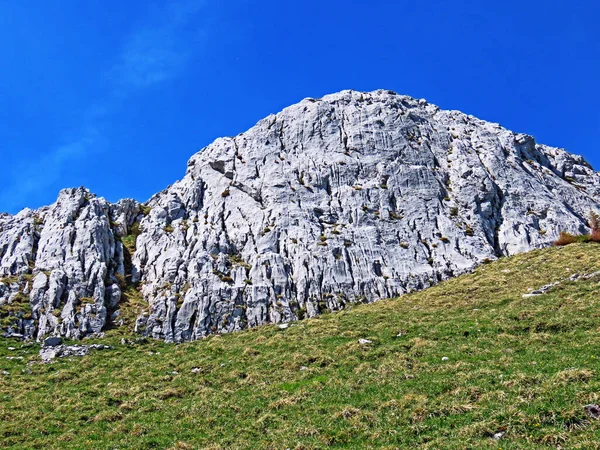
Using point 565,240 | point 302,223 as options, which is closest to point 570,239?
point 565,240

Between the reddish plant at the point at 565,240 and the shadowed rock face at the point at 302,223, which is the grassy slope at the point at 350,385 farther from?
the reddish plant at the point at 565,240

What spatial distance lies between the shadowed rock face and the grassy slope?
10372 millimetres

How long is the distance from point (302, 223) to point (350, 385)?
43.9 metres

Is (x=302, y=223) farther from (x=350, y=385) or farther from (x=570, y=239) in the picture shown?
(x=350, y=385)

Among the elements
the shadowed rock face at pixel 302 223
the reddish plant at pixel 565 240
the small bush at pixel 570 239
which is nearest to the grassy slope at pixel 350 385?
the shadowed rock face at pixel 302 223

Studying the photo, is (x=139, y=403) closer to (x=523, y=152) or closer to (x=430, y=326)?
(x=430, y=326)

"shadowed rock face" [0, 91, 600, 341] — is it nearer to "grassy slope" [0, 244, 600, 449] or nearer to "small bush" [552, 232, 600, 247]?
"small bush" [552, 232, 600, 247]

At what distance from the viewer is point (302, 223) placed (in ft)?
224

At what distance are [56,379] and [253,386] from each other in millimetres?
17098

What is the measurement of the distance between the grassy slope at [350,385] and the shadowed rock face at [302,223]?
34.0 ft

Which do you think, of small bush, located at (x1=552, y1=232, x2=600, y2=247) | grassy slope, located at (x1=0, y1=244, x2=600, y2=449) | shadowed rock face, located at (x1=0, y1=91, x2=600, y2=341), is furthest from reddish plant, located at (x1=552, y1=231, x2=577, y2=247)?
grassy slope, located at (x1=0, y1=244, x2=600, y2=449)

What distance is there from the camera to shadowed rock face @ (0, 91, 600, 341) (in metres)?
54.5

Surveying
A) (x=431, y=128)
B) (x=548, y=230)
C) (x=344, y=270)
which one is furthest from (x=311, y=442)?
(x=431, y=128)

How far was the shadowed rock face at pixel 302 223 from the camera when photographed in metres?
54.5
